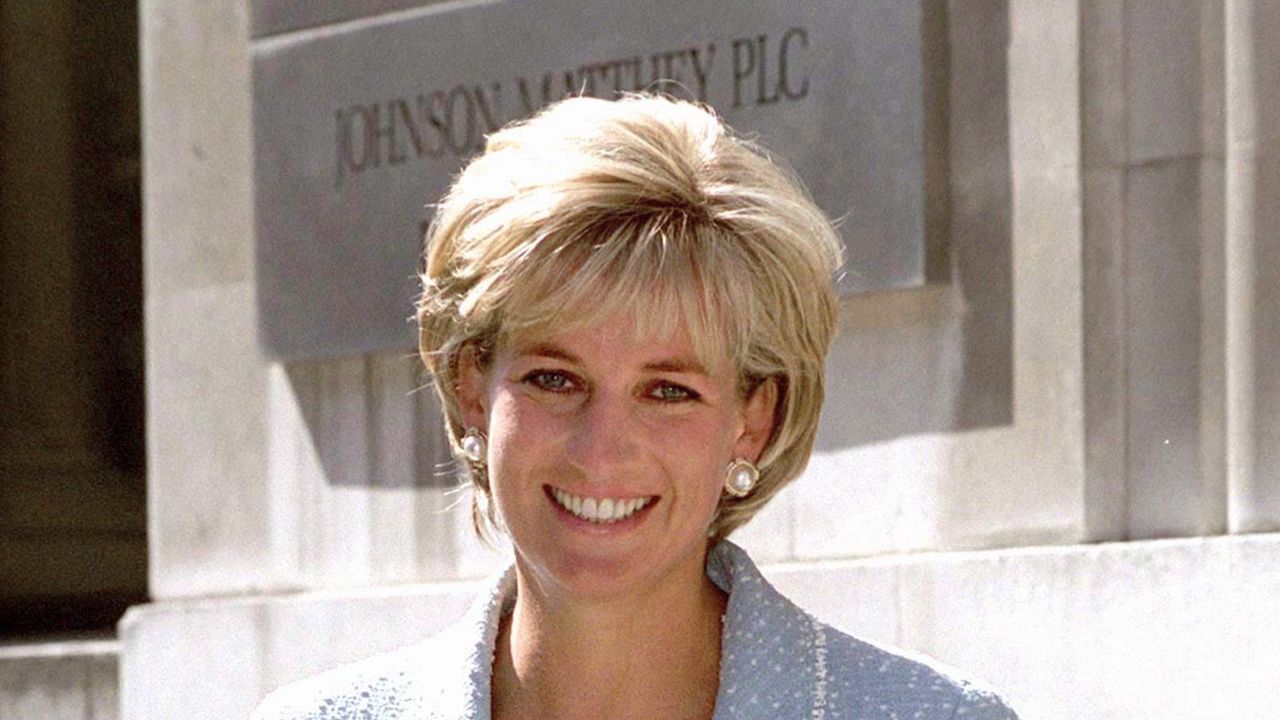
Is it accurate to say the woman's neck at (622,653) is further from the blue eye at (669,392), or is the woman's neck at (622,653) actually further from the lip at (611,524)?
the blue eye at (669,392)

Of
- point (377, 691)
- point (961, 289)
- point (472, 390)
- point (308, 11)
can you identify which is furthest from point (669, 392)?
point (308, 11)

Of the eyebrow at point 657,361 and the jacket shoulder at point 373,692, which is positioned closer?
the eyebrow at point 657,361

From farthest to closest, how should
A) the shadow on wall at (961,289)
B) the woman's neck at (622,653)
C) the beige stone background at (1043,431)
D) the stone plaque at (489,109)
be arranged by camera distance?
the stone plaque at (489,109), the shadow on wall at (961,289), the beige stone background at (1043,431), the woman's neck at (622,653)

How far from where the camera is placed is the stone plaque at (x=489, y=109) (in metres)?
6.78

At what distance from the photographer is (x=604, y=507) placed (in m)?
3.30

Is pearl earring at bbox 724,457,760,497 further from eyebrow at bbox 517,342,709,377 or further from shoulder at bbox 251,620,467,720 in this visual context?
shoulder at bbox 251,620,467,720

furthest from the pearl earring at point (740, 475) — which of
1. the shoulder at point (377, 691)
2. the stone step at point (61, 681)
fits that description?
the stone step at point (61, 681)

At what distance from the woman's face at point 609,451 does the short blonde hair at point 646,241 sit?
3 cm

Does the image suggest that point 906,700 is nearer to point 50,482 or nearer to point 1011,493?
point 1011,493

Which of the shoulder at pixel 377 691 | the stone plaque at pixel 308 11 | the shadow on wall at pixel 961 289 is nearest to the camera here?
the shoulder at pixel 377 691

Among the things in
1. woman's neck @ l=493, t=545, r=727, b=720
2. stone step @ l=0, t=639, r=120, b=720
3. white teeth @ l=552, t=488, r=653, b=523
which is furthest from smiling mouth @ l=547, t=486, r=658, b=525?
stone step @ l=0, t=639, r=120, b=720

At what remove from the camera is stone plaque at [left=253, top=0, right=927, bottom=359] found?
6.78 metres

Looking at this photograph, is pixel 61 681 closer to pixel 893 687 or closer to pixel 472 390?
pixel 472 390

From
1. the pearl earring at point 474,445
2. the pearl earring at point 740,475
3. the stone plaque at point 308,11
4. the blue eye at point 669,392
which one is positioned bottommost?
the pearl earring at point 740,475
